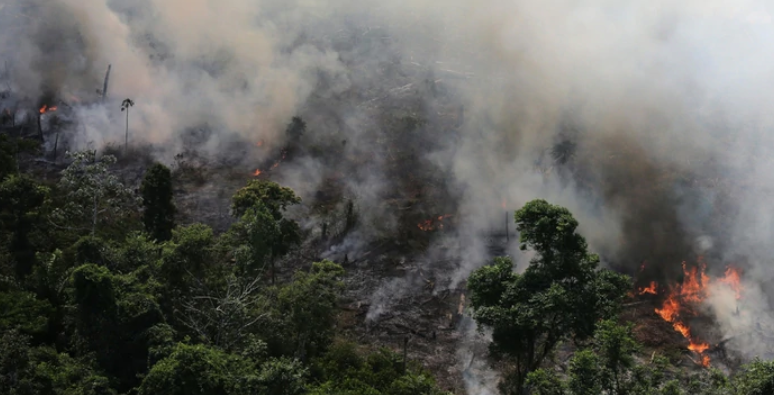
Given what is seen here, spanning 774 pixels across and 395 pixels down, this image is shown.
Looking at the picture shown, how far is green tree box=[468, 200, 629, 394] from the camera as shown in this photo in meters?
26.5

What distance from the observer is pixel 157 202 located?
42.0m

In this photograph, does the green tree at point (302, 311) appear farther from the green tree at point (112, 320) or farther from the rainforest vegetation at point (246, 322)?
the green tree at point (112, 320)

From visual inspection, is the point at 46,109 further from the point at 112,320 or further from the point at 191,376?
the point at 191,376

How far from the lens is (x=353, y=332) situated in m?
39.5

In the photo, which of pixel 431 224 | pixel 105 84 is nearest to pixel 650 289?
pixel 431 224

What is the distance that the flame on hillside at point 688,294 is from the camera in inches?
1575

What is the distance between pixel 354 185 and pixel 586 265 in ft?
101

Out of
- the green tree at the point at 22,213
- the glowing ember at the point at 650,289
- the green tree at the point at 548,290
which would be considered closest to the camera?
the green tree at the point at 548,290

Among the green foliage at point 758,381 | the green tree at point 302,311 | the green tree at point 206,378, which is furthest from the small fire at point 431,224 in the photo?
the green foliage at point 758,381

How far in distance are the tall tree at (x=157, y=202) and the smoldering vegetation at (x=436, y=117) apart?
12.7 meters

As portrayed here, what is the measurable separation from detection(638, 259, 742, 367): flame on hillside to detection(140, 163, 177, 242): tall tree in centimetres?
3553

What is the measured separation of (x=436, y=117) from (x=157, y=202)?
114 feet

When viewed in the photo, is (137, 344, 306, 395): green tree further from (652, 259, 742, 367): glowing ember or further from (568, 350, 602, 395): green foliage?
(652, 259, 742, 367): glowing ember

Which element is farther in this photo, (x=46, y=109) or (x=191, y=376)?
(x=46, y=109)
